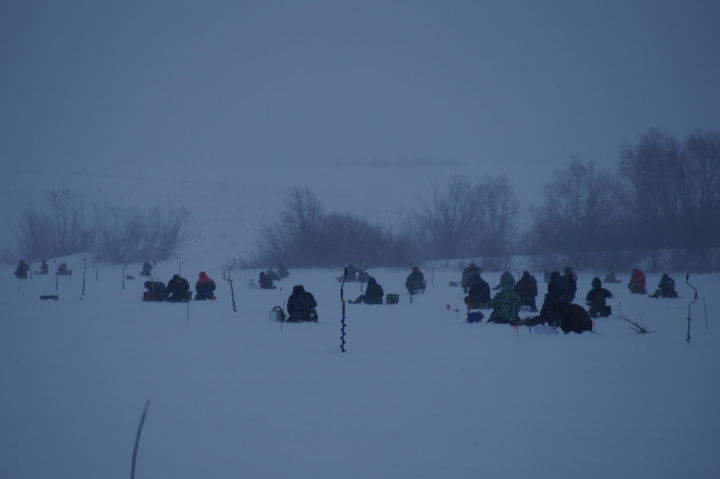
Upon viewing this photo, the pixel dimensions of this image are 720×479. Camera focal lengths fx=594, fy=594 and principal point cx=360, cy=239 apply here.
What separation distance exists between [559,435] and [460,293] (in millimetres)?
18119

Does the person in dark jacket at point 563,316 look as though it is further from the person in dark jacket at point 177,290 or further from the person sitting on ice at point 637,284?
the person in dark jacket at point 177,290

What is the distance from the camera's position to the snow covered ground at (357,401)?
5789 mm

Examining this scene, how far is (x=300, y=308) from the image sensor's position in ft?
50.4

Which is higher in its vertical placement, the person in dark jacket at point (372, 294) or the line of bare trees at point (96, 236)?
the line of bare trees at point (96, 236)

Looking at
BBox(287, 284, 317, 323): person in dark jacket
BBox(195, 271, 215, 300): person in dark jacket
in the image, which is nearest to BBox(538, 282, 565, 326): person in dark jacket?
BBox(287, 284, 317, 323): person in dark jacket

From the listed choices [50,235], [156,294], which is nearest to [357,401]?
[156,294]

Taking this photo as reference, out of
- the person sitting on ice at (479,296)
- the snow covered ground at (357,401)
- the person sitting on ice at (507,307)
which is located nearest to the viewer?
the snow covered ground at (357,401)

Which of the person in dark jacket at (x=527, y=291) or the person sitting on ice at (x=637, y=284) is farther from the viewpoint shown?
the person sitting on ice at (x=637, y=284)

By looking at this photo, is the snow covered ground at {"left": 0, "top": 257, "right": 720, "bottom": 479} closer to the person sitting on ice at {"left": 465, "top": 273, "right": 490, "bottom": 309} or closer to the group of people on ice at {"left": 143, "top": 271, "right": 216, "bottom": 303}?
the person sitting on ice at {"left": 465, "top": 273, "right": 490, "bottom": 309}

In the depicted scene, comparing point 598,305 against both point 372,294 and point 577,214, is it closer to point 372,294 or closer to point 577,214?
point 372,294

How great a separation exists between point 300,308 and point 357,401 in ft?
25.4

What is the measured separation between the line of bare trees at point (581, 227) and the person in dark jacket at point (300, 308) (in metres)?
24.6

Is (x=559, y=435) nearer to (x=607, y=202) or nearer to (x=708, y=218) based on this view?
(x=708, y=218)

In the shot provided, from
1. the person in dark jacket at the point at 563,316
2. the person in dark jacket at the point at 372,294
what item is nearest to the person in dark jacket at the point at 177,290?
the person in dark jacket at the point at 372,294
